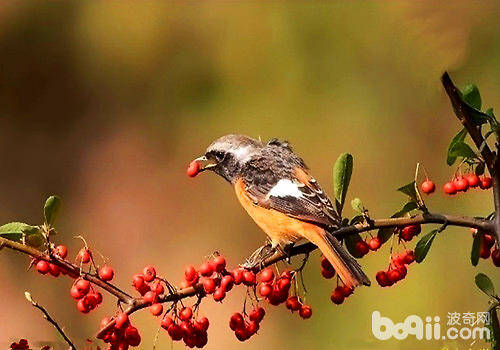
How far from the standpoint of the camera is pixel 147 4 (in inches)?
157

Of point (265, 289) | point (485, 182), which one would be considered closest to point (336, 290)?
point (265, 289)

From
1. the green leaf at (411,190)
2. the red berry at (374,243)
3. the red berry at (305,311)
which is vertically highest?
the green leaf at (411,190)

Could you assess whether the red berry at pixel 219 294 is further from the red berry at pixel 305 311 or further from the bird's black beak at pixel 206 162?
the bird's black beak at pixel 206 162

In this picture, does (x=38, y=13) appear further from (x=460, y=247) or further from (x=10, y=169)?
(x=460, y=247)

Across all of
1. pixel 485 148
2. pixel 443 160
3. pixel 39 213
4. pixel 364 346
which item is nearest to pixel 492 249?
pixel 485 148

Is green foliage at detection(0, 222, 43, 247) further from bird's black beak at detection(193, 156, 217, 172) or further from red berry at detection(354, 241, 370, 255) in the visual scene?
bird's black beak at detection(193, 156, 217, 172)

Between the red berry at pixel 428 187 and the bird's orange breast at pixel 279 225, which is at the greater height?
the red berry at pixel 428 187

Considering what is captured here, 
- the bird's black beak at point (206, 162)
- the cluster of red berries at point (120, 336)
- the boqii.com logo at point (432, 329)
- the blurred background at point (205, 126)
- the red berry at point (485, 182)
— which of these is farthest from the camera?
the blurred background at point (205, 126)

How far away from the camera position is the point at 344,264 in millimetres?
1318

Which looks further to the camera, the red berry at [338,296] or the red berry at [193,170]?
the red berry at [193,170]

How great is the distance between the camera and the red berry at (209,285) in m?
1.15

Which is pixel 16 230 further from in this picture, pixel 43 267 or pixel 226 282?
pixel 226 282

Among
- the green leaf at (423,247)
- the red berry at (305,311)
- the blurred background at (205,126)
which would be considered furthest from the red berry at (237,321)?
the blurred background at (205,126)

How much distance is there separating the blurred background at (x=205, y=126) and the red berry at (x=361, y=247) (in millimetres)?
1410
